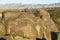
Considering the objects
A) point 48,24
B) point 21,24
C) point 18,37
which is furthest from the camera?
point 48,24

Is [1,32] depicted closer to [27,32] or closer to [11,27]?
[11,27]

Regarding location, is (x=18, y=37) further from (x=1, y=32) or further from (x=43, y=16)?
(x=43, y=16)

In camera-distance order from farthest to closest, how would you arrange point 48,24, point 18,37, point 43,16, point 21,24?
point 43,16, point 48,24, point 21,24, point 18,37

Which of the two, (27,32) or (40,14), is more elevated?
(40,14)

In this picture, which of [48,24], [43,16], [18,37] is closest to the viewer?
[18,37]

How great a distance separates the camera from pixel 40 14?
27203 millimetres

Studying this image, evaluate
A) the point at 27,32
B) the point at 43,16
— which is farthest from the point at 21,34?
the point at 43,16

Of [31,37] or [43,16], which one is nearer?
[31,37]

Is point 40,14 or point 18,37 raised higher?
point 40,14

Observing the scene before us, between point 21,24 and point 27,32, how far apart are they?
2.17 ft

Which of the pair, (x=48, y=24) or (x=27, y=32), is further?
(x=48, y=24)

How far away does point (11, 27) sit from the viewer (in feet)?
50.2

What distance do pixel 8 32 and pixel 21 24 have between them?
93cm

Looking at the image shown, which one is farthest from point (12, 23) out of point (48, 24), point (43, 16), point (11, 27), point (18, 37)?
point (43, 16)
